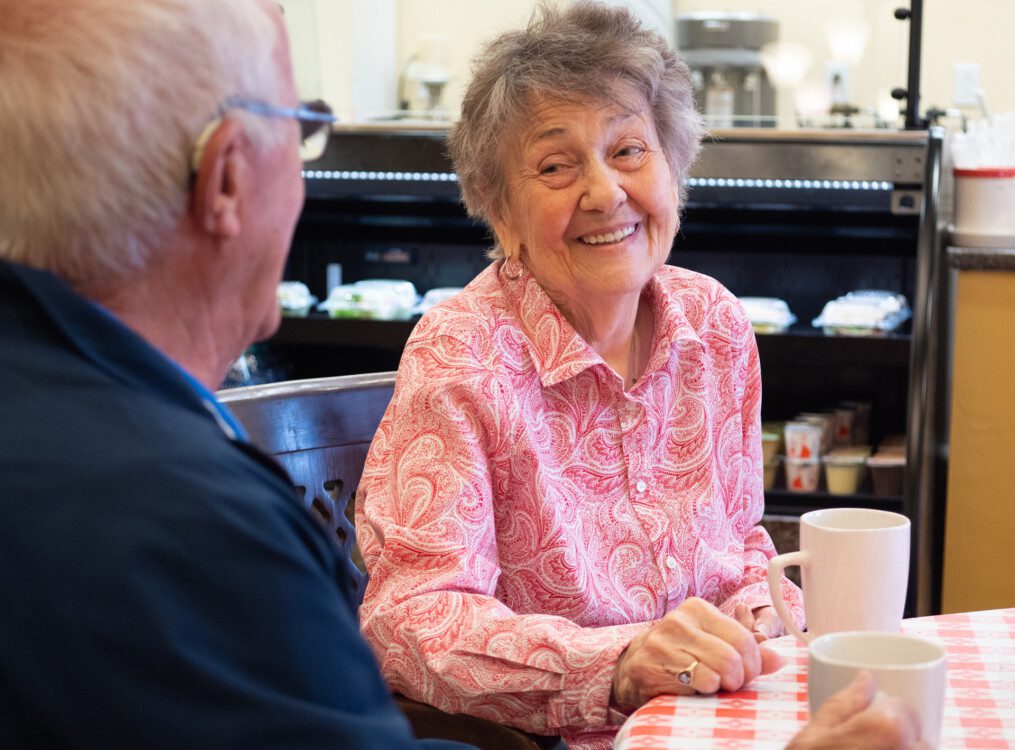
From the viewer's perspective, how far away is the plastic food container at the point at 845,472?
316 cm

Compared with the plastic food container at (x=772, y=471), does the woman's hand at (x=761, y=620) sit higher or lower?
higher

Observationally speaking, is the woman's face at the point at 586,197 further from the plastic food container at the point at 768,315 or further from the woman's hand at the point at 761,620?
the plastic food container at the point at 768,315

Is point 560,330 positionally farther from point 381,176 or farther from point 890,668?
point 381,176

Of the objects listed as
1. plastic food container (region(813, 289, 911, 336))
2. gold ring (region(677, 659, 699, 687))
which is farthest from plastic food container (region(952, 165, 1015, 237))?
gold ring (region(677, 659, 699, 687))

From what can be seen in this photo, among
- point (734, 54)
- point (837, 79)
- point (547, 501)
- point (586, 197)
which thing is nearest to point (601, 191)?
point (586, 197)

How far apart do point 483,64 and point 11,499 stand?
1.18 metres

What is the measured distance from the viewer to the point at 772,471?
3268 millimetres

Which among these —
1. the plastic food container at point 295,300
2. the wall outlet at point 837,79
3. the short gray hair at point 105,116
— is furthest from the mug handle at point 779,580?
the wall outlet at point 837,79

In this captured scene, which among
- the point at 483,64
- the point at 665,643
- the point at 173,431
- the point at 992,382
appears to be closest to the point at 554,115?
the point at 483,64

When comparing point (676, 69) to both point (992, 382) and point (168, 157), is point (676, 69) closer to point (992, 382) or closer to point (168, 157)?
point (168, 157)

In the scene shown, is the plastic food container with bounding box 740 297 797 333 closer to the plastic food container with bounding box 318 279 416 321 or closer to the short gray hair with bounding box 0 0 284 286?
the plastic food container with bounding box 318 279 416 321

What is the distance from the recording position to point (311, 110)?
0.93 m

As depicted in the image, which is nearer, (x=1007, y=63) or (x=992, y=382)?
(x=992, y=382)

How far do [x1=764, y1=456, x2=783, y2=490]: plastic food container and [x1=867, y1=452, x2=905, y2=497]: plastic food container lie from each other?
0.80 ft
